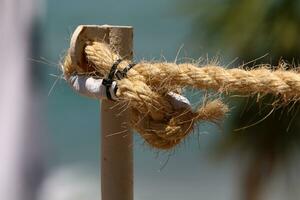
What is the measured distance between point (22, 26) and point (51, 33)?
0.45ft

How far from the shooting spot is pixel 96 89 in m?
0.52

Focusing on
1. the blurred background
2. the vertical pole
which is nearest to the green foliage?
the blurred background

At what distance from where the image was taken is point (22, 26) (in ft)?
8.47

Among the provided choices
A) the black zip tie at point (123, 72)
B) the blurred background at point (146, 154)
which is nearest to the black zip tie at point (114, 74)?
the black zip tie at point (123, 72)

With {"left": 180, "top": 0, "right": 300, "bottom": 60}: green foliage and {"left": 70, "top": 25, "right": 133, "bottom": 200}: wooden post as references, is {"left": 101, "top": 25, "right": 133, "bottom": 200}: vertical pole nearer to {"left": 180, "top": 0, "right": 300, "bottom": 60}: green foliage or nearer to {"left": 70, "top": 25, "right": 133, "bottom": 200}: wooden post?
{"left": 70, "top": 25, "right": 133, "bottom": 200}: wooden post

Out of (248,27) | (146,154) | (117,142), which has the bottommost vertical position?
(146,154)

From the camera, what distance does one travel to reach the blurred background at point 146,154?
2.47 metres

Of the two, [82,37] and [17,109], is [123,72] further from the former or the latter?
[17,109]

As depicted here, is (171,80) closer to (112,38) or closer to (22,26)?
(112,38)

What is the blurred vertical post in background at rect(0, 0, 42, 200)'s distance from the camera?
8.09 feet

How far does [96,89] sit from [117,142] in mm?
56

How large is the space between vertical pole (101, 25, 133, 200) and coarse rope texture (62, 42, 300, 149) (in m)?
0.03

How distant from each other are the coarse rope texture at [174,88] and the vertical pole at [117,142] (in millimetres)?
27

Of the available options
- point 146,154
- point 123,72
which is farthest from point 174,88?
point 146,154
